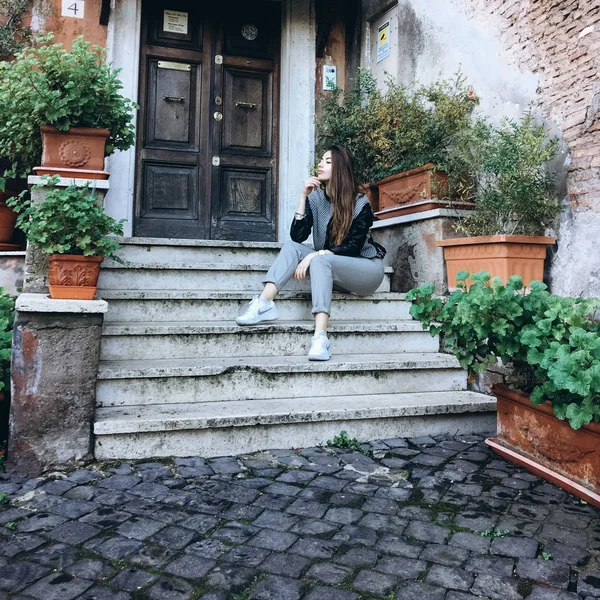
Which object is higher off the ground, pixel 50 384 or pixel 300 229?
pixel 300 229

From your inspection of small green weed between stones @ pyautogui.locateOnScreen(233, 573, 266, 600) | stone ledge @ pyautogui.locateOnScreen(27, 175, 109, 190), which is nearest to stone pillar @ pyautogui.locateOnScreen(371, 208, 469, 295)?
stone ledge @ pyautogui.locateOnScreen(27, 175, 109, 190)

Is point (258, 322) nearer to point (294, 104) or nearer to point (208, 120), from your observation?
point (208, 120)

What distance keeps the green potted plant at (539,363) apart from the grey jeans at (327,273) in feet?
2.46

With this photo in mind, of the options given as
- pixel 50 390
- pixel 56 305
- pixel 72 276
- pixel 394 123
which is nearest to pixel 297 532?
pixel 50 390

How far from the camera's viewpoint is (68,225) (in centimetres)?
281

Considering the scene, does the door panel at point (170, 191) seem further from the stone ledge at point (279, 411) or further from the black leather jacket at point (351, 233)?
the stone ledge at point (279, 411)

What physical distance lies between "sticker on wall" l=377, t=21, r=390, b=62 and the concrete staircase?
2.78 meters

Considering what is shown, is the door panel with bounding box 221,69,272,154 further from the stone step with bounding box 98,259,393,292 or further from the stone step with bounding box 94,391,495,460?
the stone step with bounding box 94,391,495,460

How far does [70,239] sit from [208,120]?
3.17 metres

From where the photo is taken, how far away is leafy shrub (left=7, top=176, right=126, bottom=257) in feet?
9.06

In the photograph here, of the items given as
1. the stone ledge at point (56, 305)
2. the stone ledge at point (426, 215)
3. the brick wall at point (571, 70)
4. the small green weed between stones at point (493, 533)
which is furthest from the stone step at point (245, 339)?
the small green weed between stones at point (493, 533)

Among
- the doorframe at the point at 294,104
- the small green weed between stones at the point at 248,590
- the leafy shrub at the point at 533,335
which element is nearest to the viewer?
the small green weed between stones at the point at 248,590

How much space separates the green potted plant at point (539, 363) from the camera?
2.22 meters

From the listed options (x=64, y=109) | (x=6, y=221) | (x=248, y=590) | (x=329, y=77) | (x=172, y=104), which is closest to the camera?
(x=248, y=590)
